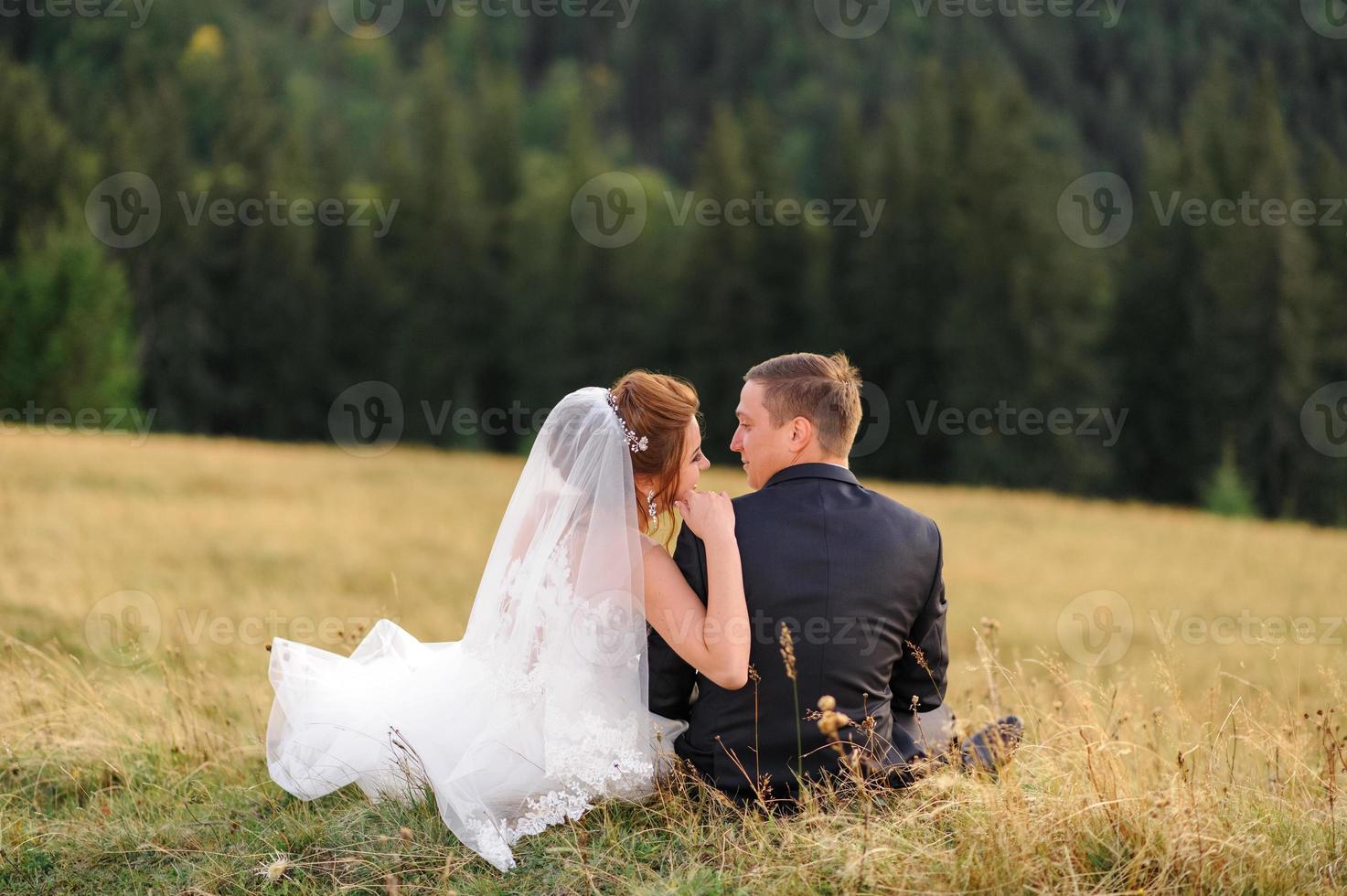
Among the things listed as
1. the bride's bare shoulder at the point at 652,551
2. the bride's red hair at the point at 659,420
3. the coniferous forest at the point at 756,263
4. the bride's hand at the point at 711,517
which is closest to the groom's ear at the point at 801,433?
the bride's hand at the point at 711,517

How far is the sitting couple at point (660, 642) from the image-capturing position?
4.01 m

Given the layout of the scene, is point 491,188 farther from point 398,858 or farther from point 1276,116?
point 398,858

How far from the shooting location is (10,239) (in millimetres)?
39781

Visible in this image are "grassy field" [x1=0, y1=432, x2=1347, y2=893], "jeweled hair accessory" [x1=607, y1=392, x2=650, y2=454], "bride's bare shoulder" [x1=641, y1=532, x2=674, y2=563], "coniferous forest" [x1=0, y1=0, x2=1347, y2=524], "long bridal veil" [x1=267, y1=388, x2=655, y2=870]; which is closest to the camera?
"grassy field" [x1=0, y1=432, x2=1347, y2=893]

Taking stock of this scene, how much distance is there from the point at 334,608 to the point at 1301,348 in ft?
105

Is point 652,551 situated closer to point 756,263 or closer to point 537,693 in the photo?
point 537,693

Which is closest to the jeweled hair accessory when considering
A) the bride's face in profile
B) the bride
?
the bride

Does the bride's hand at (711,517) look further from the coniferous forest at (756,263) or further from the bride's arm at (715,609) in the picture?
the coniferous forest at (756,263)

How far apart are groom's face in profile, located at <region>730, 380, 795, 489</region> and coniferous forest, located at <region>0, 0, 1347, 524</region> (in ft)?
98.9

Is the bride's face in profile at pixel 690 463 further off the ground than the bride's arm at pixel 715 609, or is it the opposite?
the bride's face in profile at pixel 690 463

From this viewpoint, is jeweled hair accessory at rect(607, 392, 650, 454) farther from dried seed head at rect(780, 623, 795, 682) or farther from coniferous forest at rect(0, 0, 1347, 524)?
coniferous forest at rect(0, 0, 1347, 524)

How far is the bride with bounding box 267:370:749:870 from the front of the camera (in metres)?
4.28

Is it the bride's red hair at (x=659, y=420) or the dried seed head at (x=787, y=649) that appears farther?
the bride's red hair at (x=659, y=420)

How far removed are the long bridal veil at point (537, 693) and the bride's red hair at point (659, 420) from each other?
8cm
